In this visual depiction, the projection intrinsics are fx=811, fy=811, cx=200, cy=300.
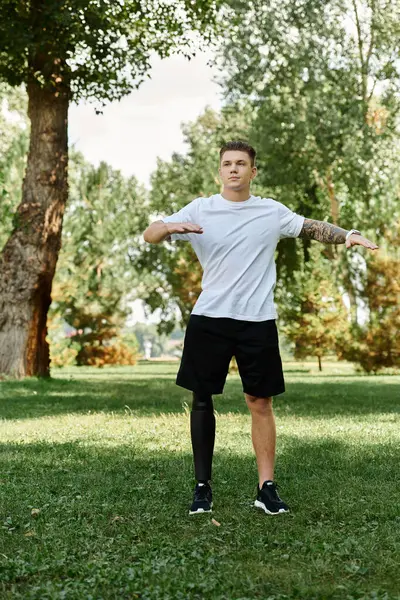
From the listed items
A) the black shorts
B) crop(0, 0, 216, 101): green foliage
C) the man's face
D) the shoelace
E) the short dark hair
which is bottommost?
the shoelace

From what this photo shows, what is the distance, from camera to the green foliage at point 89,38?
16.6 m

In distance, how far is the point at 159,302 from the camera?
49594 mm

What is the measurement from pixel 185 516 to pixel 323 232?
78.1 inches

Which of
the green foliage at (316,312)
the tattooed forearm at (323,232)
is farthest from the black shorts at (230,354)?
the green foliage at (316,312)

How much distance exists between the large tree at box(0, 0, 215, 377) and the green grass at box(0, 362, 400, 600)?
8158mm

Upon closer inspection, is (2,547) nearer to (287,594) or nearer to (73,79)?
(287,594)

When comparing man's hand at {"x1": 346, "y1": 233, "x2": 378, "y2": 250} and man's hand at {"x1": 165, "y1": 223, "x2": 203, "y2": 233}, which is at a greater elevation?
man's hand at {"x1": 165, "y1": 223, "x2": 203, "y2": 233}

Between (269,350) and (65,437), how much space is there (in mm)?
3992

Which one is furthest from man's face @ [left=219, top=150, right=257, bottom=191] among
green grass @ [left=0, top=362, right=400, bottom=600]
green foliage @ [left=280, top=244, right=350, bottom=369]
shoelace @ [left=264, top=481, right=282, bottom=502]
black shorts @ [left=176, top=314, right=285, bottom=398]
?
green foliage @ [left=280, top=244, right=350, bottom=369]

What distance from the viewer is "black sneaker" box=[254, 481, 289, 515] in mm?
4871

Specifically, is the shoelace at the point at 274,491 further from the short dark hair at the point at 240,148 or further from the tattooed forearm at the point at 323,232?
the short dark hair at the point at 240,148

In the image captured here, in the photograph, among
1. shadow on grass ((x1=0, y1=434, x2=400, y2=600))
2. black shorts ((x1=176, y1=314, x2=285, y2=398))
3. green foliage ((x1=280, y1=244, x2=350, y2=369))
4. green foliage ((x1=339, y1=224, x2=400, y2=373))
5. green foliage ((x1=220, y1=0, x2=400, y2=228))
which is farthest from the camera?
green foliage ((x1=220, y1=0, x2=400, y2=228))

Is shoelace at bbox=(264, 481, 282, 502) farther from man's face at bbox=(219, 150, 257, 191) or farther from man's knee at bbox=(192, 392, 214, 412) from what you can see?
man's face at bbox=(219, 150, 257, 191)

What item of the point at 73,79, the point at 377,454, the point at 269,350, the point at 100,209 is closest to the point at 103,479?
Answer: the point at 269,350
